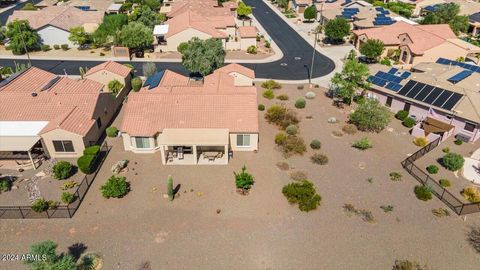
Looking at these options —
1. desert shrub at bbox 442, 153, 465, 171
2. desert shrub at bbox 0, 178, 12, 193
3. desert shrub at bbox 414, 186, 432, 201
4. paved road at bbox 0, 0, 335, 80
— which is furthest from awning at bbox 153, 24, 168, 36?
desert shrub at bbox 414, 186, 432, 201

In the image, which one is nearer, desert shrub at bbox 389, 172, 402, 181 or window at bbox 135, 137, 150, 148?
desert shrub at bbox 389, 172, 402, 181

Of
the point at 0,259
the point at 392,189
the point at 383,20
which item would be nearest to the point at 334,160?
the point at 392,189

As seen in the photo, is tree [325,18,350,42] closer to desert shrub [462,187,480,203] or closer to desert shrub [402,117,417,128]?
desert shrub [402,117,417,128]

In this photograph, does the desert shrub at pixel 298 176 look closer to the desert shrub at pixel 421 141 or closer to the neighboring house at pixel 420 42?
the desert shrub at pixel 421 141

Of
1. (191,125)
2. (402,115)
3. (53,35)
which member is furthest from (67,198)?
(53,35)

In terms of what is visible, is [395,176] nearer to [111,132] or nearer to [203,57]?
[111,132]

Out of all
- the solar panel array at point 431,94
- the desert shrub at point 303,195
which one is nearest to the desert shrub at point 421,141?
the solar panel array at point 431,94

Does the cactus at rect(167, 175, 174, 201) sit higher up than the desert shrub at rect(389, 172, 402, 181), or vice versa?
the cactus at rect(167, 175, 174, 201)
